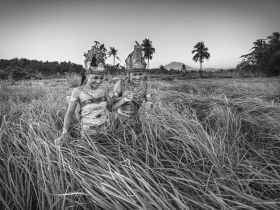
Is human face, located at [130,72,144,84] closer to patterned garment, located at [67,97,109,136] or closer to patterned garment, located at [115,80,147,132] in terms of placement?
patterned garment, located at [115,80,147,132]

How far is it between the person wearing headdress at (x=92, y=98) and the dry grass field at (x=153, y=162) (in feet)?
0.53

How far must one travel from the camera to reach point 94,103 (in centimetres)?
146

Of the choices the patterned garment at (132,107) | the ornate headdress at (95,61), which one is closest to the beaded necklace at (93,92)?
the ornate headdress at (95,61)

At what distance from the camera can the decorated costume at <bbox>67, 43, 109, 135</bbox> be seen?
141 centimetres

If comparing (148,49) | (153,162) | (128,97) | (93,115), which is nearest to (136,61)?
(128,97)

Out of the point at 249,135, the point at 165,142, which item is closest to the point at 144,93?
the point at 165,142

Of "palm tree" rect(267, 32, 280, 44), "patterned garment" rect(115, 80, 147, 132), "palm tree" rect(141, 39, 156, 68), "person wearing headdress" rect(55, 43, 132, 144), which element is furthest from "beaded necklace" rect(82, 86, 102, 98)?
"palm tree" rect(141, 39, 156, 68)

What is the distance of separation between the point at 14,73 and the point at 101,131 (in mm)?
11981

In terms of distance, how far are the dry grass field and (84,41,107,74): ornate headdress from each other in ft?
2.10

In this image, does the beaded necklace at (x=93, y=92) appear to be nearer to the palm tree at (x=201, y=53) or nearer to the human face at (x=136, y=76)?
the human face at (x=136, y=76)

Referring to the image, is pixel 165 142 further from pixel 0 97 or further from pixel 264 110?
pixel 0 97

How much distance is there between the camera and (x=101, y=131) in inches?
60.4

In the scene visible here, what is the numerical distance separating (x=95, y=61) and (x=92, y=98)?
0.34 meters

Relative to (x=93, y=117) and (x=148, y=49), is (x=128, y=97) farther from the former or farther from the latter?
(x=148, y=49)
